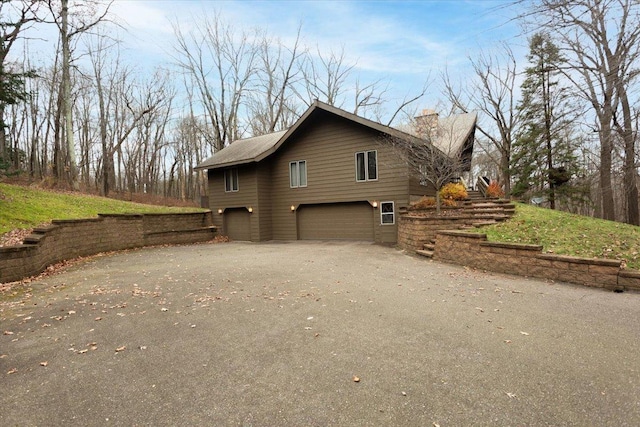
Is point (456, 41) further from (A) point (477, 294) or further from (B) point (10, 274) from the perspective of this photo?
(B) point (10, 274)

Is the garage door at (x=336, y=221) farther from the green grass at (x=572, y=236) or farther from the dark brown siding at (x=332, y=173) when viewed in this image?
the green grass at (x=572, y=236)

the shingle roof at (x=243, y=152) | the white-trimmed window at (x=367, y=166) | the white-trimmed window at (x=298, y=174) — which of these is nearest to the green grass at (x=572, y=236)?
the white-trimmed window at (x=367, y=166)

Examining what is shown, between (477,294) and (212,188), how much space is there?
16359mm

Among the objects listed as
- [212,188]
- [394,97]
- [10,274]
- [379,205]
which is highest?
[394,97]

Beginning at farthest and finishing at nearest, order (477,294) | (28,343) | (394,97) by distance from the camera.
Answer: (394,97) → (477,294) → (28,343)

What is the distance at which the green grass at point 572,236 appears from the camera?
6.93 metres

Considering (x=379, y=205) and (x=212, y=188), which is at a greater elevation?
(x=212, y=188)

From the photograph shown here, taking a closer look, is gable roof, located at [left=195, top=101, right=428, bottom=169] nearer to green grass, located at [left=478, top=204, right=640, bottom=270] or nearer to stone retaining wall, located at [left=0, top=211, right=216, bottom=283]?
stone retaining wall, located at [left=0, top=211, right=216, bottom=283]

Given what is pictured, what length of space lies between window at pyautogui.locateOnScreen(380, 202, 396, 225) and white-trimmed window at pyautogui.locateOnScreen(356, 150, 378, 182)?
1269mm

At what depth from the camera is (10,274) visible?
7148mm

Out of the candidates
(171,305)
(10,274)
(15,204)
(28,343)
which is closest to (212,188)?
(15,204)

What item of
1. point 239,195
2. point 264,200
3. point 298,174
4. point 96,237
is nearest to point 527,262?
point 298,174

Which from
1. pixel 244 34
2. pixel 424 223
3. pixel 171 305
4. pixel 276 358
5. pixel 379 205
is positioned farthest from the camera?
pixel 244 34

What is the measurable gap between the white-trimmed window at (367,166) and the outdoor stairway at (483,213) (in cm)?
408
